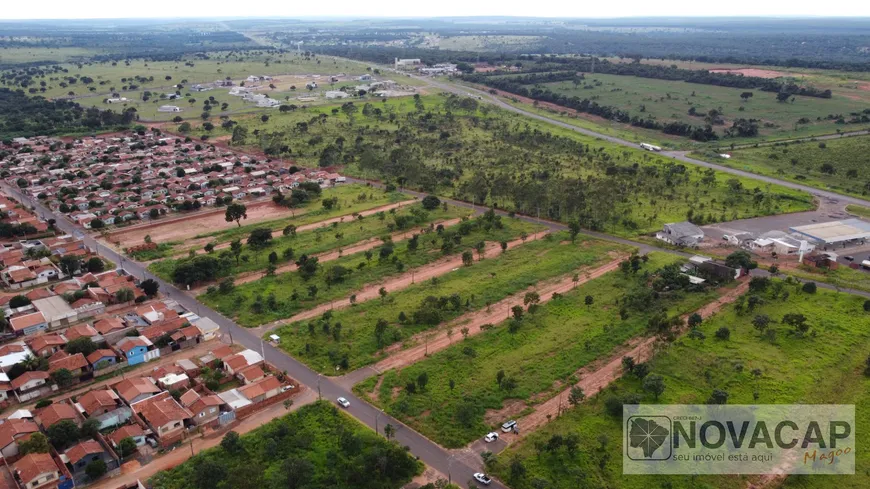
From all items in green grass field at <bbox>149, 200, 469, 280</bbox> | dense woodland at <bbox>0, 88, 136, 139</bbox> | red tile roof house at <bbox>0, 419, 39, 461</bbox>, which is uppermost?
dense woodland at <bbox>0, 88, 136, 139</bbox>

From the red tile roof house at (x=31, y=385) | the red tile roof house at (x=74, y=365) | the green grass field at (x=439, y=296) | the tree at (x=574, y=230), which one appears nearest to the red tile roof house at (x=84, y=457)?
the red tile roof house at (x=31, y=385)

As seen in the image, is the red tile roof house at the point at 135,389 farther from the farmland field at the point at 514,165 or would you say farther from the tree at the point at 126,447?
the farmland field at the point at 514,165

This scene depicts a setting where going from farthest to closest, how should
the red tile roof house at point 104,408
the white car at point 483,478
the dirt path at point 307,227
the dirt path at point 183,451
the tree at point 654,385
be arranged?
the dirt path at point 307,227 < the tree at point 654,385 < the red tile roof house at point 104,408 < the dirt path at point 183,451 < the white car at point 483,478

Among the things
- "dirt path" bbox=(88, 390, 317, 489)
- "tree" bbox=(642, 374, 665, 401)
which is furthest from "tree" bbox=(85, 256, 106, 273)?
"tree" bbox=(642, 374, 665, 401)

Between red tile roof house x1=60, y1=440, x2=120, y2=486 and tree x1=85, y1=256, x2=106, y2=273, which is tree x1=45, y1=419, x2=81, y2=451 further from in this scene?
tree x1=85, y1=256, x2=106, y2=273

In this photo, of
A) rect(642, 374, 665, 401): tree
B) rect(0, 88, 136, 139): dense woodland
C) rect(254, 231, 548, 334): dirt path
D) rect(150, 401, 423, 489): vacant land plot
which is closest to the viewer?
rect(150, 401, 423, 489): vacant land plot

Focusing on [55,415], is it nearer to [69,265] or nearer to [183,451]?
[183,451]
